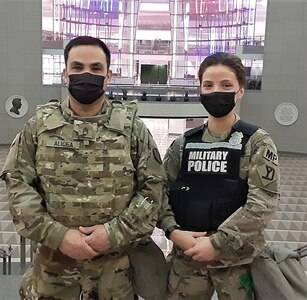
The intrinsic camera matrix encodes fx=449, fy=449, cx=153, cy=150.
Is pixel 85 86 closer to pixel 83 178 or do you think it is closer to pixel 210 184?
pixel 83 178

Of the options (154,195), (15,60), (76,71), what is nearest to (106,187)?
(154,195)

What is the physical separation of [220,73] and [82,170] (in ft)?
2.46

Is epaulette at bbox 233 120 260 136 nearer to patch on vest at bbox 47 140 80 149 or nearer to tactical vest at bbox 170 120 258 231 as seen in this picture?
tactical vest at bbox 170 120 258 231

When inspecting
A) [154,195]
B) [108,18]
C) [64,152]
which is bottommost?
[154,195]

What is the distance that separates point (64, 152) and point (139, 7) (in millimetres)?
25537

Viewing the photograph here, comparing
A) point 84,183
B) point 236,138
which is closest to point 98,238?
point 84,183

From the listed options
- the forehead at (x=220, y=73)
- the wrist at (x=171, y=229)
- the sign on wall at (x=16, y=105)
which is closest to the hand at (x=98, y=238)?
the wrist at (x=171, y=229)

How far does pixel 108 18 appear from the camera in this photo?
81.6 ft

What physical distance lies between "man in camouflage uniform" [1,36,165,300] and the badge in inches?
13.7

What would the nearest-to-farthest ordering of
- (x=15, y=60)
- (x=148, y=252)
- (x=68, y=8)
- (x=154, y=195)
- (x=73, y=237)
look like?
(x=73, y=237) → (x=154, y=195) → (x=148, y=252) → (x=15, y=60) → (x=68, y=8)

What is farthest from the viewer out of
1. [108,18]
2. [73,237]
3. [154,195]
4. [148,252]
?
[108,18]

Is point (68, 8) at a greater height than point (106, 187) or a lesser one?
greater

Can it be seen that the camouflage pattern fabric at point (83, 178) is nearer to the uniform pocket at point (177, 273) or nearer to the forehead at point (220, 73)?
the uniform pocket at point (177, 273)

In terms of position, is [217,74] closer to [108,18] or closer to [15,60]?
[15,60]
